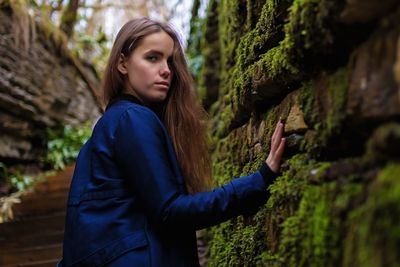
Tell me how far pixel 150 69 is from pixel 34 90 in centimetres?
594

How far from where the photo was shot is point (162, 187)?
6.31 feet

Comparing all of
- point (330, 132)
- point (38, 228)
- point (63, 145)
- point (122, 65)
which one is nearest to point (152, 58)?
point (122, 65)

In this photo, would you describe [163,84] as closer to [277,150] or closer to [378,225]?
[277,150]

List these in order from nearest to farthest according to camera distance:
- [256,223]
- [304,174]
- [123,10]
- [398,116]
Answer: [398,116]
[304,174]
[256,223]
[123,10]

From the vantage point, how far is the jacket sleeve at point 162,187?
1.92 meters

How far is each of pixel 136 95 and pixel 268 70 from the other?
636 millimetres

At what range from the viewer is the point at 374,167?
129cm

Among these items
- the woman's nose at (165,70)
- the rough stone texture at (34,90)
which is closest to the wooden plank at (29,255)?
the rough stone texture at (34,90)

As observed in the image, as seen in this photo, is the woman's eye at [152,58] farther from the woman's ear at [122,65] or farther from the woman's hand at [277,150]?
the woman's hand at [277,150]

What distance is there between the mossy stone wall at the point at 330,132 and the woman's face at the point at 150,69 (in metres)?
0.46

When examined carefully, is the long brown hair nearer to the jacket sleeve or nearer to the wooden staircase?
the jacket sleeve

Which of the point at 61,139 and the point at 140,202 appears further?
the point at 61,139

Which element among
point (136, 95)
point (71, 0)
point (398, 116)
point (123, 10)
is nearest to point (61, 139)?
point (71, 0)

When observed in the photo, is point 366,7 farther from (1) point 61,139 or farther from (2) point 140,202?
(1) point 61,139
